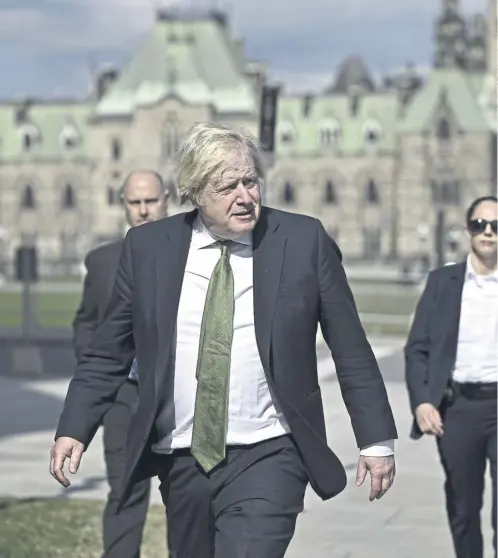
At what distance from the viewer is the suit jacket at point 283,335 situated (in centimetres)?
437

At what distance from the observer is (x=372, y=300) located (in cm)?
4372

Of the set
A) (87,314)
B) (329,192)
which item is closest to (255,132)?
(329,192)

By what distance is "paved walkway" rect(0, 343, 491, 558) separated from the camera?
7961 millimetres

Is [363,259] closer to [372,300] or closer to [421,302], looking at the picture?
[372,300]

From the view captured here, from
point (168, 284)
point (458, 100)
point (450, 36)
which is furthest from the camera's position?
point (450, 36)

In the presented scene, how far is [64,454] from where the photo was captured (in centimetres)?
449

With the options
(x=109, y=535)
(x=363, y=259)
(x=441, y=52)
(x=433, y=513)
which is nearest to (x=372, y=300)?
(x=433, y=513)

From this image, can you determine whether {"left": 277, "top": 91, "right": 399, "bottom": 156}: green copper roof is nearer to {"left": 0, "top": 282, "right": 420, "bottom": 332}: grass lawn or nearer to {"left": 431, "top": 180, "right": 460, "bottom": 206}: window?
{"left": 431, "top": 180, "right": 460, "bottom": 206}: window

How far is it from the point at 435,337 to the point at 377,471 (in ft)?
6.46

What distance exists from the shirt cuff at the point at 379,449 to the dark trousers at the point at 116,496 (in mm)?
1914

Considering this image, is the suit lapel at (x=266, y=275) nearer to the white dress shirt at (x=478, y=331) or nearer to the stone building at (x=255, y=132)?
the white dress shirt at (x=478, y=331)

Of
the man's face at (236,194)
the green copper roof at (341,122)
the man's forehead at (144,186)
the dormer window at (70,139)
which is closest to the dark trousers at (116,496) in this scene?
the man's forehead at (144,186)

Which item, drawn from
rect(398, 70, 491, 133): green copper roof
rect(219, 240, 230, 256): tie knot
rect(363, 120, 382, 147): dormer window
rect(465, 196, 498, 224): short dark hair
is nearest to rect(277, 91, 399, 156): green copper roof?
rect(363, 120, 382, 147): dormer window

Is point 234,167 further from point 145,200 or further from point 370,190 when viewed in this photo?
point 370,190
